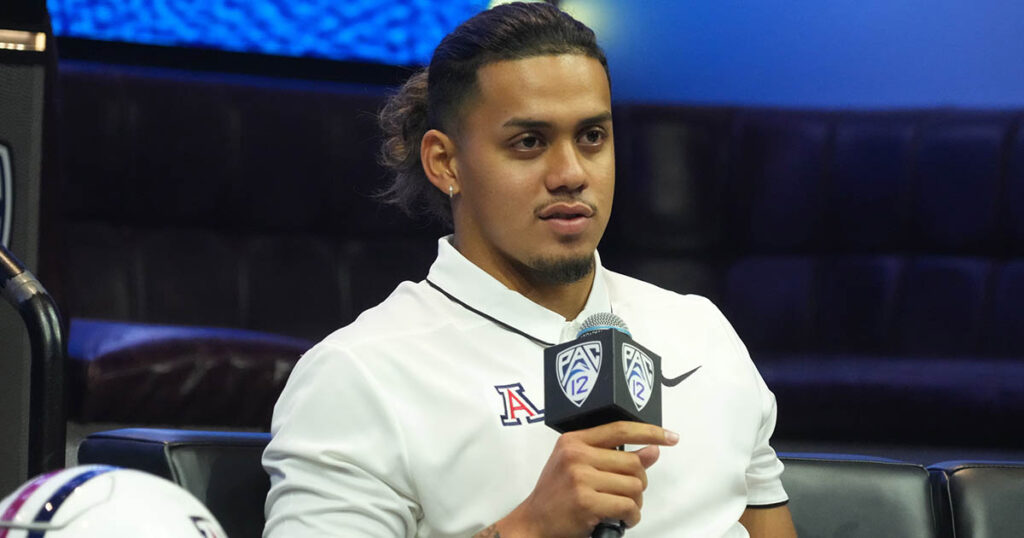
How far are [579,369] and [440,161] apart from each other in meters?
0.57

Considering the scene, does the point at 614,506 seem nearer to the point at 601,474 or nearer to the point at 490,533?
the point at 601,474

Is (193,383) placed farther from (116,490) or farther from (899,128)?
(899,128)

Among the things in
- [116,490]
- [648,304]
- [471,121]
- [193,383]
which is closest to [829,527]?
[648,304]

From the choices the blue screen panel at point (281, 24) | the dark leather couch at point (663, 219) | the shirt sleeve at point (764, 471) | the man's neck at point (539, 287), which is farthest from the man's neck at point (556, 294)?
the blue screen panel at point (281, 24)

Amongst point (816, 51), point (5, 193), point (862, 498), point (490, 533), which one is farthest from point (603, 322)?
point (816, 51)

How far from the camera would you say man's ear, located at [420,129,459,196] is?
1551mm

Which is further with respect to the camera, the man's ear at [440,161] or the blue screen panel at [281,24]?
the blue screen panel at [281,24]

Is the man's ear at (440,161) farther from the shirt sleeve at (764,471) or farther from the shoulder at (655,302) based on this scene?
the shirt sleeve at (764,471)

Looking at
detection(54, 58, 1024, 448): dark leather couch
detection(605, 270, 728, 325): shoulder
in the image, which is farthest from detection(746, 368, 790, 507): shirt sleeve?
detection(54, 58, 1024, 448): dark leather couch

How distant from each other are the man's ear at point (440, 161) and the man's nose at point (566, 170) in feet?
0.53

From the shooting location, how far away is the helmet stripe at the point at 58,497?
2.91 ft

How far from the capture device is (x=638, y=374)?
3.51 ft

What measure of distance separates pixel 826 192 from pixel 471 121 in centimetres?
184

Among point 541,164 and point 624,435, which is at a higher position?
point 541,164
